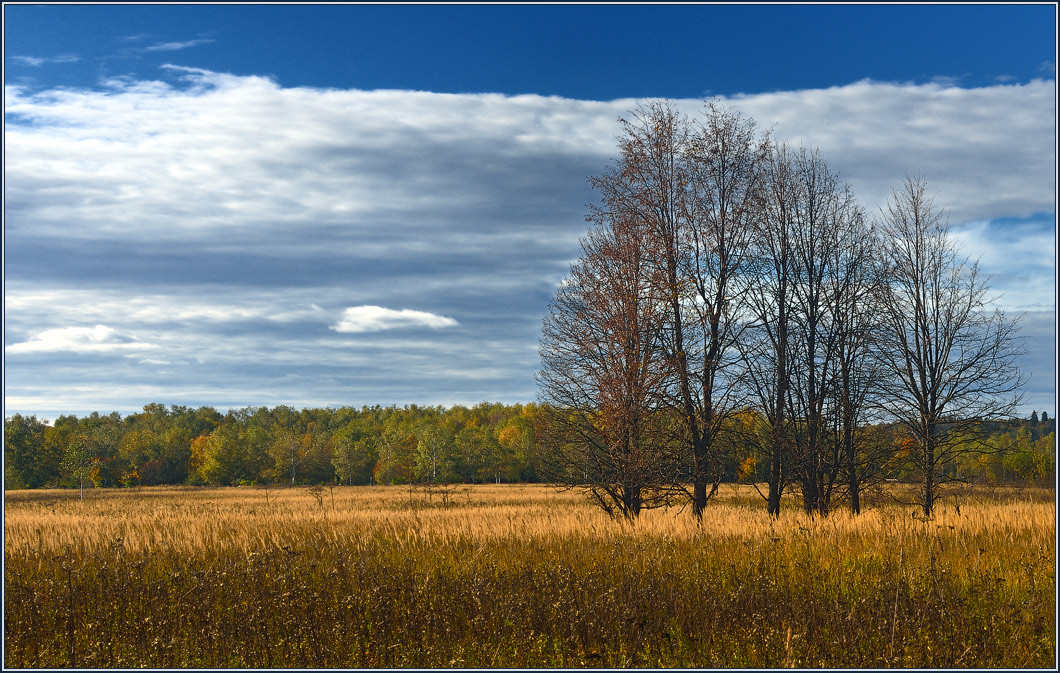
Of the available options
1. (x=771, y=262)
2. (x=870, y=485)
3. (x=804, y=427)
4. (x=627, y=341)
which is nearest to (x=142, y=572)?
(x=627, y=341)

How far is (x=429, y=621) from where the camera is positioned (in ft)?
24.7

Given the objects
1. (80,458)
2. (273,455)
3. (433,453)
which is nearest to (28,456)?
(80,458)

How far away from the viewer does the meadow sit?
6.95 meters

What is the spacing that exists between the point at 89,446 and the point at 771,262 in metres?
65.3

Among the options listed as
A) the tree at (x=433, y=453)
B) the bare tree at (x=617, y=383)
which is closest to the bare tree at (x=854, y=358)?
the bare tree at (x=617, y=383)

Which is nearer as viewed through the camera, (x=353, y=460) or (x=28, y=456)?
(x=28, y=456)

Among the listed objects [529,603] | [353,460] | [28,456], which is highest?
[529,603]

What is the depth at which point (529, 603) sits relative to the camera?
Result: 25.5 ft

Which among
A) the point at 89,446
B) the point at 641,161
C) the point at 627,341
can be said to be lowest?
the point at 89,446

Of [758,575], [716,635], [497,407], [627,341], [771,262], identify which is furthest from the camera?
[497,407]

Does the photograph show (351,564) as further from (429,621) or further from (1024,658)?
(1024,658)

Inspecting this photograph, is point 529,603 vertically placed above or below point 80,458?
above

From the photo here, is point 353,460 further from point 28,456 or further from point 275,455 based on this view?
point 28,456

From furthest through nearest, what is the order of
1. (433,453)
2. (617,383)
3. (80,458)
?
(433,453), (80,458), (617,383)
